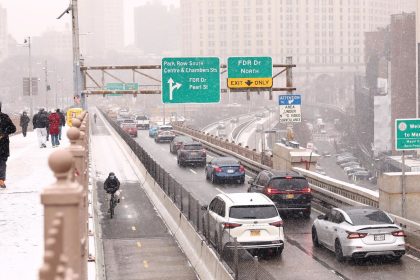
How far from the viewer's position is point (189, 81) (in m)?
37.3

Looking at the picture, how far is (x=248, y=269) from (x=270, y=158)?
26.9m

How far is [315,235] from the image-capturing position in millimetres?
20812

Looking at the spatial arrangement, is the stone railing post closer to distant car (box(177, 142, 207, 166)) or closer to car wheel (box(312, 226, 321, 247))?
car wheel (box(312, 226, 321, 247))

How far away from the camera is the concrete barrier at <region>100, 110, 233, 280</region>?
676 inches

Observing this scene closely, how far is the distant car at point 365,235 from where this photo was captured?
18.0 metres

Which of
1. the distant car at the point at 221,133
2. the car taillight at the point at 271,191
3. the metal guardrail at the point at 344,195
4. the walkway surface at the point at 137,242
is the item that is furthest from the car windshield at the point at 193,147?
the distant car at the point at 221,133

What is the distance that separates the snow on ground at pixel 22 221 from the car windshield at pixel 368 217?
7670mm

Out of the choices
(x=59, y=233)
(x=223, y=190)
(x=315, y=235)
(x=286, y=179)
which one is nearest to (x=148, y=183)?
A: (x=223, y=190)

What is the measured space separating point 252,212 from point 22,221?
623 cm

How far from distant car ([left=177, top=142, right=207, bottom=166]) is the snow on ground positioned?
20207 millimetres

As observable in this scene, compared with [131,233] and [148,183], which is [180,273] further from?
[148,183]

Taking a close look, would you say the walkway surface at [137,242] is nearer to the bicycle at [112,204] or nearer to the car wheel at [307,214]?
the bicycle at [112,204]

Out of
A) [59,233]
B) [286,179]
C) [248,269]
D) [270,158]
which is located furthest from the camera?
[270,158]

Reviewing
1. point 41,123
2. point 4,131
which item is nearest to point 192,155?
point 41,123
